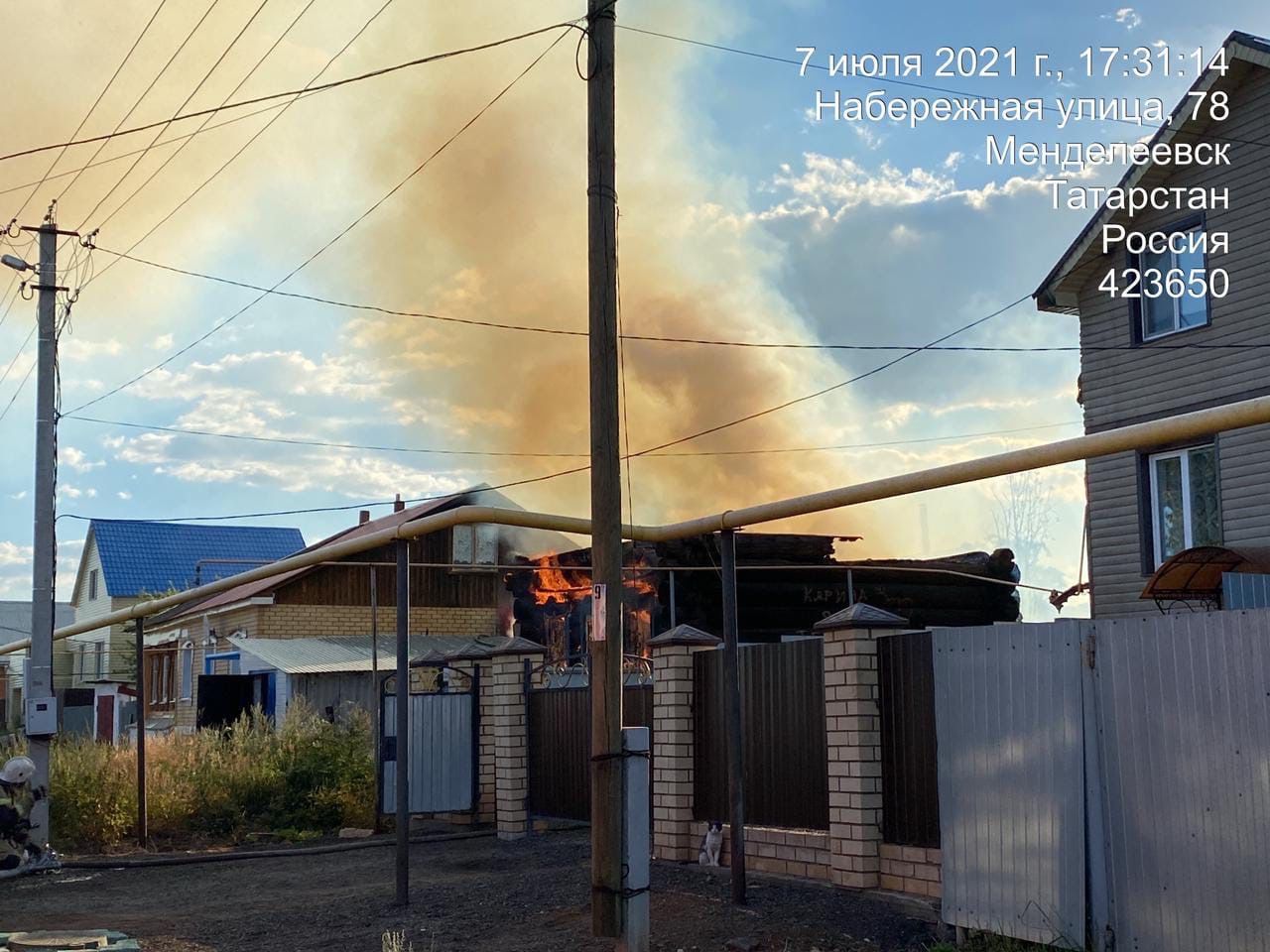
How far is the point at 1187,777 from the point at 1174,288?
12297 mm

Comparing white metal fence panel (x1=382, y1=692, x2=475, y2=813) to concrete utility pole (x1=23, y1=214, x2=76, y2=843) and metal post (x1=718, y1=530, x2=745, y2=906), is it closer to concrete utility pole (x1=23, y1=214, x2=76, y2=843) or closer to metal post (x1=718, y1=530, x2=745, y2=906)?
concrete utility pole (x1=23, y1=214, x2=76, y2=843)

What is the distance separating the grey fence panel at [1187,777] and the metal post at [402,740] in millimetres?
6024

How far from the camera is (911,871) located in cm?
946

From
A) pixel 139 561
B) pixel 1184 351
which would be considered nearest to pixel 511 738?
pixel 1184 351

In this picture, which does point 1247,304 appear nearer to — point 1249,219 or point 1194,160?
point 1249,219

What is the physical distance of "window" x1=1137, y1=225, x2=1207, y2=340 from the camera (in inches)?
690

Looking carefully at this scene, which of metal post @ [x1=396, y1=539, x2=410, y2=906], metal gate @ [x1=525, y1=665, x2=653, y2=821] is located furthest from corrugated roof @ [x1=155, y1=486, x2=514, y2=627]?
metal post @ [x1=396, y1=539, x2=410, y2=906]

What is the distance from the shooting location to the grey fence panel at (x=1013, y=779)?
7.90m

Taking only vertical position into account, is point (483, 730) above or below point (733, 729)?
below

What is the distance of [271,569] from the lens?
51.4 feet

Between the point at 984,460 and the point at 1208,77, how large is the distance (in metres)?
11.1

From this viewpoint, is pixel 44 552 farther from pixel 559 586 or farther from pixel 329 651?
pixel 329 651

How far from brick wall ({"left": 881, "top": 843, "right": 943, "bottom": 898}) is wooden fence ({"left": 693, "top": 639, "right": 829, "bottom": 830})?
0.87 meters

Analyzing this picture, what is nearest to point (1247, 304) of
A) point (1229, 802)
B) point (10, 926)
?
point (1229, 802)
